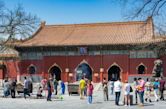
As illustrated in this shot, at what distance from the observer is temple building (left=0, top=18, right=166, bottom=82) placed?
151 ft

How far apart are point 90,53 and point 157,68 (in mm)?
8349

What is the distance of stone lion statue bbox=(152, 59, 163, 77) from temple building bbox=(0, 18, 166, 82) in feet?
2.69

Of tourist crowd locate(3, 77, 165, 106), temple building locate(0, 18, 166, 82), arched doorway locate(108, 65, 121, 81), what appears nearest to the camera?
tourist crowd locate(3, 77, 165, 106)

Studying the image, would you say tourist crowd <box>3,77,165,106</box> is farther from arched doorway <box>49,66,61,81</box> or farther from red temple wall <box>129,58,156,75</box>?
arched doorway <box>49,66,61,81</box>

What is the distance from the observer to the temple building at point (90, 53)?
151ft

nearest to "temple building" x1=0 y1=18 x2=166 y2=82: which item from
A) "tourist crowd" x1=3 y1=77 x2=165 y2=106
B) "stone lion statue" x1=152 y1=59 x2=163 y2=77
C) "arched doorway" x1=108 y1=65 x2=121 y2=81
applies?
"arched doorway" x1=108 y1=65 x2=121 y2=81

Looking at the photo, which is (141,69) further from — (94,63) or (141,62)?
(94,63)

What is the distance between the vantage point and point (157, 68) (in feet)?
143

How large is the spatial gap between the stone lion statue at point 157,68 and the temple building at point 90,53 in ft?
2.69

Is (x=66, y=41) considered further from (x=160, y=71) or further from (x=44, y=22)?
(x=160, y=71)

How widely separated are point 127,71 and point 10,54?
15967mm

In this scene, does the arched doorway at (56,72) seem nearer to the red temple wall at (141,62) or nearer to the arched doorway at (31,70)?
the arched doorway at (31,70)

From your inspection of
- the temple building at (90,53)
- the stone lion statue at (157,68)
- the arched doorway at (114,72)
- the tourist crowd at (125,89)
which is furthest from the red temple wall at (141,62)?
the tourist crowd at (125,89)

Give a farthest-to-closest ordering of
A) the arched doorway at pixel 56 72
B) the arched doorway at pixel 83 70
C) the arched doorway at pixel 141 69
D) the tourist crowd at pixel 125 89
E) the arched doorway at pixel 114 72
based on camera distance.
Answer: the arched doorway at pixel 56 72 → the arched doorway at pixel 83 70 → the arched doorway at pixel 114 72 → the arched doorway at pixel 141 69 → the tourist crowd at pixel 125 89
